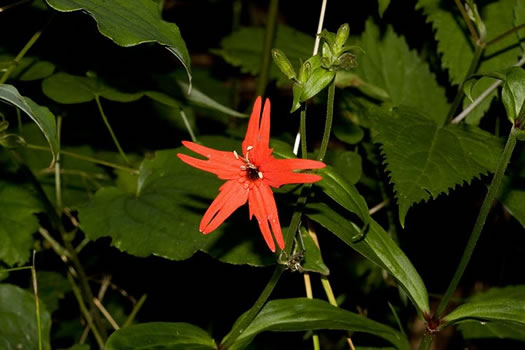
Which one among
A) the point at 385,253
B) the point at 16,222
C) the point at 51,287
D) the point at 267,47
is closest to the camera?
the point at 385,253

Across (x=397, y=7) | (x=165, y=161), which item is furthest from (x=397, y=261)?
(x=397, y=7)

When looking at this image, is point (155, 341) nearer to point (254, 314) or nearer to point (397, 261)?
point (254, 314)

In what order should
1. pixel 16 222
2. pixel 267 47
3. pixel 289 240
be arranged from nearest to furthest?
pixel 289 240 → pixel 16 222 → pixel 267 47

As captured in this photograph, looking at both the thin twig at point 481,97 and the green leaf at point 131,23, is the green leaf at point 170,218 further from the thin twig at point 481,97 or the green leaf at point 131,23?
the thin twig at point 481,97

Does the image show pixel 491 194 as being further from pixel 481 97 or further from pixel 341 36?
pixel 481 97

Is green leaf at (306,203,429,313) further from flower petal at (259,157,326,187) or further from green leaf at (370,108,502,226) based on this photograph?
flower petal at (259,157,326,187)

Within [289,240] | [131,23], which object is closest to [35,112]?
[131,23]

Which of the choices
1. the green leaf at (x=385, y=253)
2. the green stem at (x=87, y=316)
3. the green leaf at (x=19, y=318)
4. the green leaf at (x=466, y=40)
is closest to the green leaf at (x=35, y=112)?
the green leaf at (x=385, y=253)
